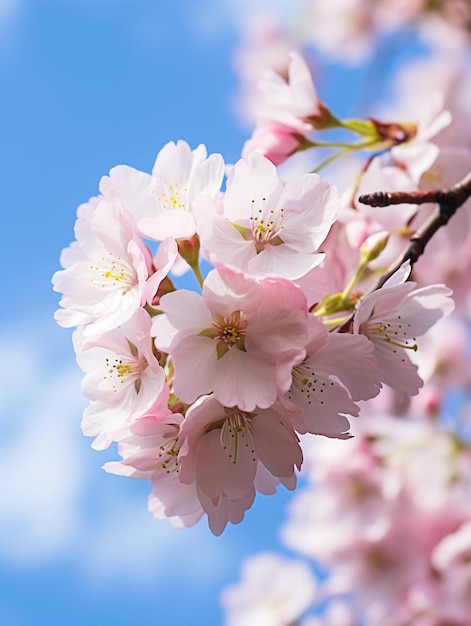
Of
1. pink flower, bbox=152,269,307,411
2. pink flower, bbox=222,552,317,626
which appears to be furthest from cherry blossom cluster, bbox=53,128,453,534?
pink flower, bbox=222,552,317,626

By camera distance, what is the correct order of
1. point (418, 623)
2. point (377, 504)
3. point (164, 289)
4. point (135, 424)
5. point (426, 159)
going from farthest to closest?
point (377, 504) → point (418, 623) → point (426, 159) → point (164, 289) → point (135, 424)

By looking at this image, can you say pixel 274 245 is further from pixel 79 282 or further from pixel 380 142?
pixel 380 142

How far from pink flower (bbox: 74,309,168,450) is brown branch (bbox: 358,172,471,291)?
0.35 m

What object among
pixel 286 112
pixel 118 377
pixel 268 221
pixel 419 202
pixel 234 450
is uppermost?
pixel 286 112

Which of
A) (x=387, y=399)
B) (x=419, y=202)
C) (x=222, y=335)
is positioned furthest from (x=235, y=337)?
(x=387, y=399)

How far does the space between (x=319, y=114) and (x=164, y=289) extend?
65 centimetres

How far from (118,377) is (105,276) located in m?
0.15

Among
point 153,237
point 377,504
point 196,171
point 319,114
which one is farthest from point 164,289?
point 377,504

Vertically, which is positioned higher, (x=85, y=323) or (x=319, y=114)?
(x=319, y=114)

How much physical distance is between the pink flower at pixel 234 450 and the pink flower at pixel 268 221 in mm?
187

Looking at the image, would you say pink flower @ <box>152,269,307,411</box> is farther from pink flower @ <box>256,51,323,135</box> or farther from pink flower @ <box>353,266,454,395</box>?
pink flower @ <box>256,51,323,135</box>

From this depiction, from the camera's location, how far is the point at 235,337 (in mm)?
1033

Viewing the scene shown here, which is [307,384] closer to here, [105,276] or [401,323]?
[401,323]

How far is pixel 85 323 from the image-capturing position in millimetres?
1132
